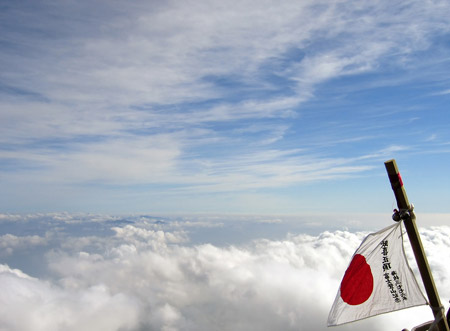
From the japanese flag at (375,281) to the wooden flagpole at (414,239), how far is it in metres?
0.82

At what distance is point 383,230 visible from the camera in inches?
385

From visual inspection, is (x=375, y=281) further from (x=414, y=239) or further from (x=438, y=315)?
(x=414, y=239)

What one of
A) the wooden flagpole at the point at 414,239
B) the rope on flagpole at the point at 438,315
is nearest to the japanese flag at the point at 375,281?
the wooden flagpole at the point at 414,239

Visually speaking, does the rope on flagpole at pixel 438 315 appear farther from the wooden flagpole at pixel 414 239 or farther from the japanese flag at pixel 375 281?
the japanese flag at pixel 375 281

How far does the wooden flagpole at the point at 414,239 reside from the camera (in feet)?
28.3

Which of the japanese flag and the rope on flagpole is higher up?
the japanese flag

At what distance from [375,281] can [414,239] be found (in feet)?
6.61

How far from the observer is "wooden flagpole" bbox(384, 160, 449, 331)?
28.3ft

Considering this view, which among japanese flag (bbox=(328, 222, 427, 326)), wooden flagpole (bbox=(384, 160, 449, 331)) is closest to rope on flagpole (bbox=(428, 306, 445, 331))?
wooden flagpole (bbox=(384, 160, 449, 331))

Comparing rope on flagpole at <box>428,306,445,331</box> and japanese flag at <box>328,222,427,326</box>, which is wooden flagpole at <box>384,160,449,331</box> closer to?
rope on flagpole at <box>428,306,445,331</box>

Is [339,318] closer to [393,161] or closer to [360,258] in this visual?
[360,258]

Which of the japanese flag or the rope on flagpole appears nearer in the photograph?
the rope on flagpole

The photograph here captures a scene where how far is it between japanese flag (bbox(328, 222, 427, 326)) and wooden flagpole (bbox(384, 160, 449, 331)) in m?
0.82

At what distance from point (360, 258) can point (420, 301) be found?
77.9 inches
